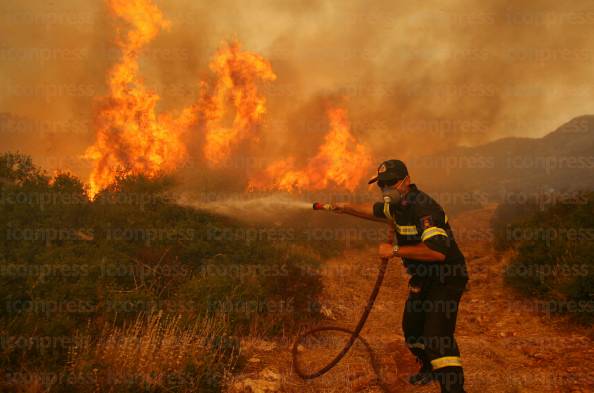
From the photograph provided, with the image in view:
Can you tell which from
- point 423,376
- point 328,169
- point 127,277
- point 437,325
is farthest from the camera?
point 328,169

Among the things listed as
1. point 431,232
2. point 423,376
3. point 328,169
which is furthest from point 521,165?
point 431,232

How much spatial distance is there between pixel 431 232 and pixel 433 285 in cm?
89

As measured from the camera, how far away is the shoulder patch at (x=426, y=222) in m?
3.74

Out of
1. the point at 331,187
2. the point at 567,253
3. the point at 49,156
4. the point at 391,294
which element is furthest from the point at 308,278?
the point at 49,156

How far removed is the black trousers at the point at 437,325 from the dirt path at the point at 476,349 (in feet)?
2.96

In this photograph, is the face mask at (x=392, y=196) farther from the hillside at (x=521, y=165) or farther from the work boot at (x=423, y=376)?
the hillside at (x=521, y=165)

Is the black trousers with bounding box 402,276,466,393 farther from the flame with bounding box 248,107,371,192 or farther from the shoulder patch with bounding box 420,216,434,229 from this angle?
the flame with bounding box 248,107,371,192

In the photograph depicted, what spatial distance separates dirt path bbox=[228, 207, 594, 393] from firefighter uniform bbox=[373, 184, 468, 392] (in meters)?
0.97

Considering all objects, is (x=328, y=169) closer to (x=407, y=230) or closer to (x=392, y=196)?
(x=407, y=230)

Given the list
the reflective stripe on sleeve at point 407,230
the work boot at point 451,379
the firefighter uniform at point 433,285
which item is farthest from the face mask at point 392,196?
the work boot at point 451,379

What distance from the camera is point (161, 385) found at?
393 cm

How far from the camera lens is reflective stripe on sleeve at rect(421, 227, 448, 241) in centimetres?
365

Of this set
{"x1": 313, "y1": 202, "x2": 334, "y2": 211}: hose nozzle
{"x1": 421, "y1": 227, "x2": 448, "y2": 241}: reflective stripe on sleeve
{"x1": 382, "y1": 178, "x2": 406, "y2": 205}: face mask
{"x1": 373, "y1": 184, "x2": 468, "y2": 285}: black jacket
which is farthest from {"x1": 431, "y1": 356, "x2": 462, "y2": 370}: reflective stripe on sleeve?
{"x1": 313, "y1": 202, "x2": 334, "y2": 211}: hose nozzle

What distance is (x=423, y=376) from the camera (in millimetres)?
4691
